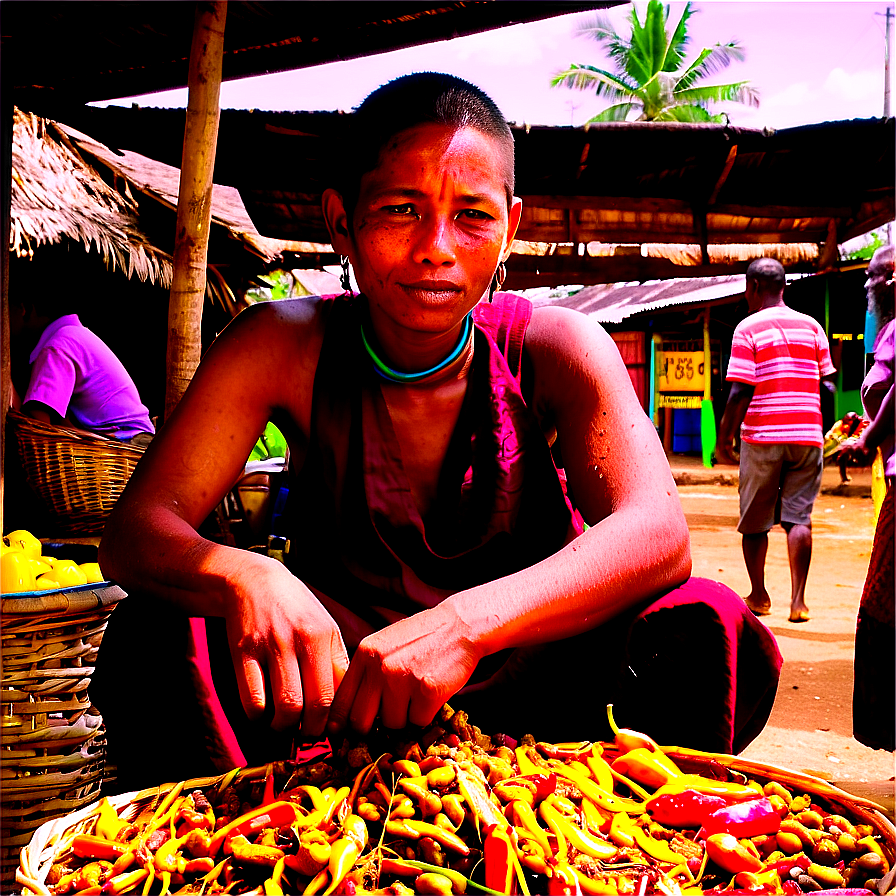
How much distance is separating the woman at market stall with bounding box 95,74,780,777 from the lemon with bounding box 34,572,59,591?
36.2 inches

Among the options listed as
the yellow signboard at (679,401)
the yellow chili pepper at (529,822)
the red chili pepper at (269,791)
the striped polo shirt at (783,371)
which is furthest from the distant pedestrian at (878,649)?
the yellow signboard at (679,401)

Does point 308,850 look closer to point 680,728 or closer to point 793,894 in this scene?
point 793,894

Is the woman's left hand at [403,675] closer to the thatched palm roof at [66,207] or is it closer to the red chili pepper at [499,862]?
the red chili pepper at [499,862]

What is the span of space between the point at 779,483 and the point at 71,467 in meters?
4.09

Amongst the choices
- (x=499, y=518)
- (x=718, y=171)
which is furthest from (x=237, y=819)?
(x=718, y=171)

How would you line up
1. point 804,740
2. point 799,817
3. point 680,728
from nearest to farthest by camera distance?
1. point 799,817
2. point 680,728
3. point 804,740

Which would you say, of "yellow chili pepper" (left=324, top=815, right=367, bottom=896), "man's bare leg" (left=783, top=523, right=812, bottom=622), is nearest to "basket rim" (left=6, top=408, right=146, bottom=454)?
"yellow chili pepper" (left=324, top=815, right=367, bottom=896)

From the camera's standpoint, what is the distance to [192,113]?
260 centimetres

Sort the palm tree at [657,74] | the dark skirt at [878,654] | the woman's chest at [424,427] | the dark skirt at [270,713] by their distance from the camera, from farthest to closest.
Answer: the palm tree at [657,74] → the dark skirt at [878,654] → the woman's chest at [424,427] → the dark skirt at [270,713]

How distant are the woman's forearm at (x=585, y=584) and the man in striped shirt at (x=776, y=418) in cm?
404

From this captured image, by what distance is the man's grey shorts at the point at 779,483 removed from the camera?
5.11 m

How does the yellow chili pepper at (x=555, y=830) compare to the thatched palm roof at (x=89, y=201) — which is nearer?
the yellow chili pepper at (x=555, y=830)

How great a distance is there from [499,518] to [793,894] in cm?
83

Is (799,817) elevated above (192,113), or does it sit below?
below
